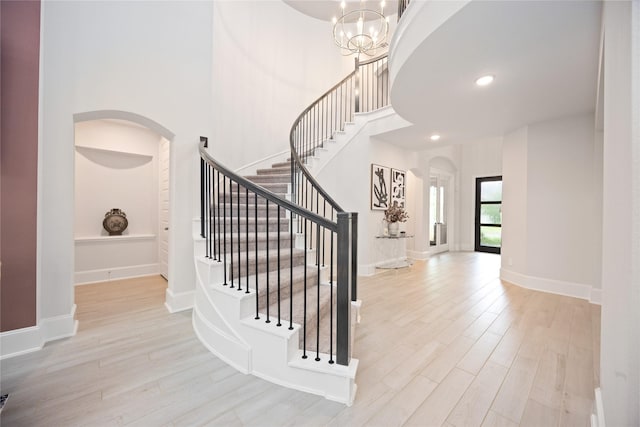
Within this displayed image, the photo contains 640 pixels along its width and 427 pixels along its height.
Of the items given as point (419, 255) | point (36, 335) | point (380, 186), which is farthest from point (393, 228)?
point (36, 335)

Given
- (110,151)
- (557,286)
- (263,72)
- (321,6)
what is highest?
(321,6)

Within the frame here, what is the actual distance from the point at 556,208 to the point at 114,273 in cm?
721

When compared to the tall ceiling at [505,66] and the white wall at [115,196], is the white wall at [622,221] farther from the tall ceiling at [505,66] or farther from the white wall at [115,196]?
the white wall at [115,196]

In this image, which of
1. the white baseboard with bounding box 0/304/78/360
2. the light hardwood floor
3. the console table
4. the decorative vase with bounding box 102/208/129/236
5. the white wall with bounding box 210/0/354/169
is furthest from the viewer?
the console table

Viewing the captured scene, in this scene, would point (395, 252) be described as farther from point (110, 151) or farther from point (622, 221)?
point (110, 151)

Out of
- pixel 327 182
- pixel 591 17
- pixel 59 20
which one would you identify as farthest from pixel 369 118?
pixel 59 20

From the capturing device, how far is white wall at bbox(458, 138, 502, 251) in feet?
25.0

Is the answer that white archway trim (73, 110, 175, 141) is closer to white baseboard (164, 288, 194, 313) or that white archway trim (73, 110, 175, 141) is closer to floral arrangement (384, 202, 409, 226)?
white baseboard (164, 288, 194, 313)

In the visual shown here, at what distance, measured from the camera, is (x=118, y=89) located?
2705 millimetres

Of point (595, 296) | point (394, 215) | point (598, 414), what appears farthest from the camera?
point (394, 215)

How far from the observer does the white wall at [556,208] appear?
3.60 m

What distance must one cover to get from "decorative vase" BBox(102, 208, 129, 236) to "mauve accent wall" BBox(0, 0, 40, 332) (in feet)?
8.34

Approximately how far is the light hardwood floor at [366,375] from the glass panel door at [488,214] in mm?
4930

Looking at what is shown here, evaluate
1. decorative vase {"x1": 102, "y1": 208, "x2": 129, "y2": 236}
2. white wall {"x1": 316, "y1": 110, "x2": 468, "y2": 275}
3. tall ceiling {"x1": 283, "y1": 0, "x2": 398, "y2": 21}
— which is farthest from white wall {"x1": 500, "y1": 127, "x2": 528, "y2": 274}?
decorative vase {"x1": 102, "y1": 208, "x2": 129, "y2": 236}
